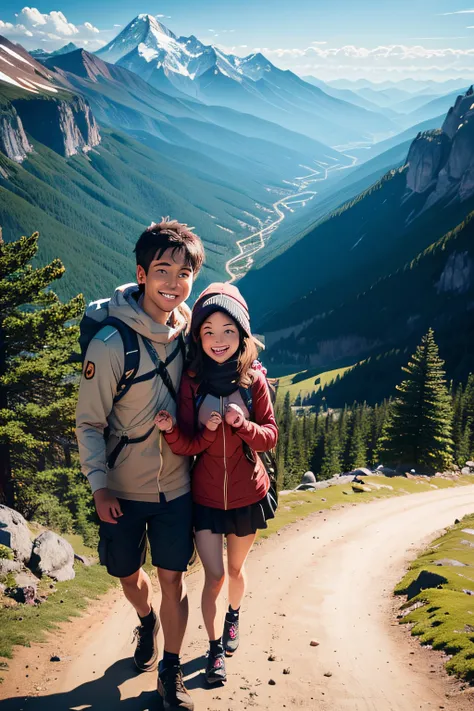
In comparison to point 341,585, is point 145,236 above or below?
above

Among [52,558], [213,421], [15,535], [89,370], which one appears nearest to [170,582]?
[213,421]

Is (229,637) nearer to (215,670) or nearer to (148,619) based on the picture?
(215,670)

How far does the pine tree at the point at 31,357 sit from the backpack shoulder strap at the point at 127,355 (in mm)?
11065

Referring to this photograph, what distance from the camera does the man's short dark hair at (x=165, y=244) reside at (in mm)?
6645

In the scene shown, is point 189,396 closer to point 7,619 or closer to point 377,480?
point 7,619

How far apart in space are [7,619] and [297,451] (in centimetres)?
6579

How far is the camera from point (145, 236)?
22.3ft

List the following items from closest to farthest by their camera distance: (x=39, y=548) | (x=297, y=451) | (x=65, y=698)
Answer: (x=65, y=698)
(x=39, y=548)
(x=297, y=451)

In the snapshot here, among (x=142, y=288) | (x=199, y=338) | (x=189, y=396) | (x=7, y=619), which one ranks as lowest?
(x=7, y=619)

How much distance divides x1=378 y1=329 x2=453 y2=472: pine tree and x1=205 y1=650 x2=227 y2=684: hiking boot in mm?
32403

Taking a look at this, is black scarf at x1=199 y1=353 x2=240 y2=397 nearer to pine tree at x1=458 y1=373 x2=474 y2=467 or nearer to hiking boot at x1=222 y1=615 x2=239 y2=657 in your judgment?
hiking boot at x1=222 y1=615 x2=239 y2=657

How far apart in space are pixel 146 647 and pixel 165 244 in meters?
5.65

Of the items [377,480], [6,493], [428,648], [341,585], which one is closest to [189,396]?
[428,648]

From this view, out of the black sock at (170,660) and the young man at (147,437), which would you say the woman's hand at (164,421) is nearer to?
the young man at (147,437)
